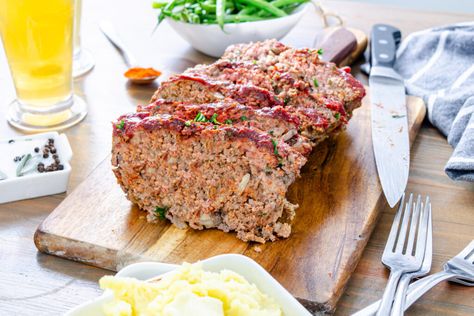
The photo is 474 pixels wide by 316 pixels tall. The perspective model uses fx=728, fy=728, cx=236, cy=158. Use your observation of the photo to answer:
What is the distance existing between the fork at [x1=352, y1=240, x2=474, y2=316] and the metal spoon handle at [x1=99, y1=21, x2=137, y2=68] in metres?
2.88

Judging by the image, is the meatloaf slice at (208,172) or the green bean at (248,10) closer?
the meatloaf slice at (208,172)

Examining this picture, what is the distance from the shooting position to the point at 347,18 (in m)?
6.06

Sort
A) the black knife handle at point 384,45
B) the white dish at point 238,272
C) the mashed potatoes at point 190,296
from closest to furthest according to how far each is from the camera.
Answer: the mashed potatoes at point 190,296
the white dish at point 238,272
the black knife handle at point 384,45

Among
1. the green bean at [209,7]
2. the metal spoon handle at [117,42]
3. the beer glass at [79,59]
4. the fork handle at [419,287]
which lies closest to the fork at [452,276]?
the fork handle at [419,287]

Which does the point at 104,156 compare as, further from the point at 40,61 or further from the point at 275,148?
the point at 275,148

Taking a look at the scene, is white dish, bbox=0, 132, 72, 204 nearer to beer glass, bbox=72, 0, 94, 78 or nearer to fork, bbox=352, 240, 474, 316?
beer glass, bbox=72, 0, 94, 78

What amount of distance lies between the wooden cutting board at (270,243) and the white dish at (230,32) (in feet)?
5.42

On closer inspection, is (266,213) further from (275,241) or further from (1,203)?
(1,203)

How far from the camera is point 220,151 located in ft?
11.0

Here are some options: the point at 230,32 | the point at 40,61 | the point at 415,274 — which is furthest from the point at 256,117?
the point at 230,32

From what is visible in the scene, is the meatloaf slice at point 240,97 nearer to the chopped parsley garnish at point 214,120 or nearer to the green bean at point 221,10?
the chopped parsley garnish at point 214,120

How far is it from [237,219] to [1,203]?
1286mm

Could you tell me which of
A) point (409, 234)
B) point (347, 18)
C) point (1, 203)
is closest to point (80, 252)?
point (1, 203)

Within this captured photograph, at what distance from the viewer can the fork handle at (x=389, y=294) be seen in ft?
9.25
